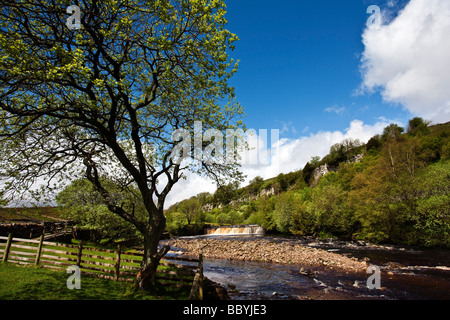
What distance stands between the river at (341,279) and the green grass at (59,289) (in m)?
5.95

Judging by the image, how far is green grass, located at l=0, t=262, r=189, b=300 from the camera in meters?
8.23

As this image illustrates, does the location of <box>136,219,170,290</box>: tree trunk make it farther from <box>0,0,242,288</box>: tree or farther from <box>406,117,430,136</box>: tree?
<box>406,117,430,136</box>: tree

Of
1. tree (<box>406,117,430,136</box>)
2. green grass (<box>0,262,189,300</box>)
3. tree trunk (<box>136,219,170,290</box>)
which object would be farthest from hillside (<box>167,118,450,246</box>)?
tree (<box>406,117,430,136</box>)

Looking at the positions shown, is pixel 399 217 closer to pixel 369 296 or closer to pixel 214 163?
pixel 369 296

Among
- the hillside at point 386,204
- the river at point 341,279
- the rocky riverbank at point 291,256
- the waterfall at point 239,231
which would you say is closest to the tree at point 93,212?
the river at point 341,279

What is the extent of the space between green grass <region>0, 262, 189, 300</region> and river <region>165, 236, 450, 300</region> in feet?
19.5

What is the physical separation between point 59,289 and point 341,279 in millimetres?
17843

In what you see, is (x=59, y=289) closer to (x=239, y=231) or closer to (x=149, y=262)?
(x=149, y=262)

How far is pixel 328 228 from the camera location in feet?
151

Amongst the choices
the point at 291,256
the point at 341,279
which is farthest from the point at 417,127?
the point at 341,279

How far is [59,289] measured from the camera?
29.5 feet
